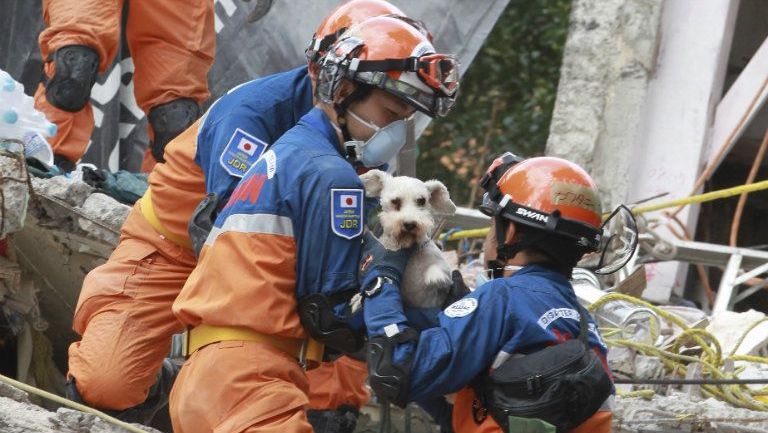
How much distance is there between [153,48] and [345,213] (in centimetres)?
351

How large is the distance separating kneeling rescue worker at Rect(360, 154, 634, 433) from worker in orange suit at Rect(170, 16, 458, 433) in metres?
0.15

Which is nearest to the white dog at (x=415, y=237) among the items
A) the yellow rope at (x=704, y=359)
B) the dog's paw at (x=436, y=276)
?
the dog's paw at (x=436, y=276)

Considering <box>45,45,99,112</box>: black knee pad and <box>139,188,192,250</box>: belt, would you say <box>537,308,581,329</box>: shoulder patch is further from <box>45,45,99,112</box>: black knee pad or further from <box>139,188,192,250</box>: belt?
<box>45,45,99,112</box>: black knee pad

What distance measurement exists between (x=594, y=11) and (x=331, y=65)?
15.4 ft

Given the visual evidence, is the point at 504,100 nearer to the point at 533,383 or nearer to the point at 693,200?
the point at 693,200

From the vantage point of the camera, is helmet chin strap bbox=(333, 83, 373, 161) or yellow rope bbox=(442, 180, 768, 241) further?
yellow rope bbox=(442, 180, 768, 241)

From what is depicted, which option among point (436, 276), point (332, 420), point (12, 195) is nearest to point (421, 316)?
point (436, 276)

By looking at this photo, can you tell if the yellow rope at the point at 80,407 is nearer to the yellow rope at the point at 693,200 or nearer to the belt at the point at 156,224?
the belt at the point at 156,224

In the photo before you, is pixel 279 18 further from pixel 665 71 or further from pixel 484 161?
pixel 484 161

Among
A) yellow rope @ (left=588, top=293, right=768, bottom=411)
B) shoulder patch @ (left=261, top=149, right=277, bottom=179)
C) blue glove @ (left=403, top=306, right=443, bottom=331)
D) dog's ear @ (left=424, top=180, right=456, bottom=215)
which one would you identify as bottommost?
yellow rope @ (left=588, top=293, right=768, bottom=411)

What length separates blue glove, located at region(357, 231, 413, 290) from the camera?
3.87m

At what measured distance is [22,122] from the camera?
235 inches

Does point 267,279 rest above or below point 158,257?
above

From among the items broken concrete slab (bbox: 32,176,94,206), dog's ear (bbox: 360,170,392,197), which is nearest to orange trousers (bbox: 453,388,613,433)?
dog's ear (bbox: 360,170,392,197)
